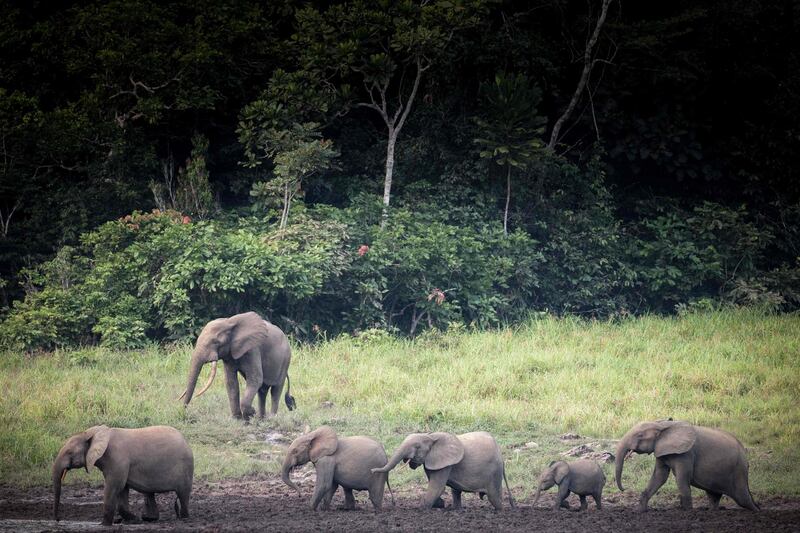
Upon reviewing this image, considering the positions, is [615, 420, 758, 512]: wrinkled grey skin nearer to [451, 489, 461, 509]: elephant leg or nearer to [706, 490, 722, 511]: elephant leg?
[706, 490, 722, 511]: elephant leg

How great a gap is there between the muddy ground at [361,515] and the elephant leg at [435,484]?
0.45 feet

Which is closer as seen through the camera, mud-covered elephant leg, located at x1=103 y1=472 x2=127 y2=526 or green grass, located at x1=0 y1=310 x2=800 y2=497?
mud-covered elephant leg, located at x1=103 y1=472 x2=127 y2=526

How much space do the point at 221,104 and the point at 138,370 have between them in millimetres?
→ 7436

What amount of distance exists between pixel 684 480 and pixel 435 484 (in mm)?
2094

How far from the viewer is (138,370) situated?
15.4 m

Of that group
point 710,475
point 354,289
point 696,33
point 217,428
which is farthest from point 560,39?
point 710,475

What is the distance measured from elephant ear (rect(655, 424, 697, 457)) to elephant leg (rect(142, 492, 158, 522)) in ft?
13.6

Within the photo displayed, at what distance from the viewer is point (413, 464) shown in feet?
30.6

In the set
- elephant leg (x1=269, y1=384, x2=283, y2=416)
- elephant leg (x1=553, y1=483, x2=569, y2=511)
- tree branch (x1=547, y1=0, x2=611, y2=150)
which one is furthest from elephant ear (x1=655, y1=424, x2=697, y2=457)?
tree branch (x1=547, y1=0, x2=611, y2=150)

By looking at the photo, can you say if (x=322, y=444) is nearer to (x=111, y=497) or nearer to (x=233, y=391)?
(x=111, y=497)

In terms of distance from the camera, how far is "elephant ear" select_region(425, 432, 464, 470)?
30.3ft

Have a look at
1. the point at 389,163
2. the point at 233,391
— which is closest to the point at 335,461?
the point at 233,391

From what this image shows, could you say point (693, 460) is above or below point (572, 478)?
above

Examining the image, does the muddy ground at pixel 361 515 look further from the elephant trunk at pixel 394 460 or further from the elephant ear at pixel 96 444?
the elephant ear at pixel 96 444
